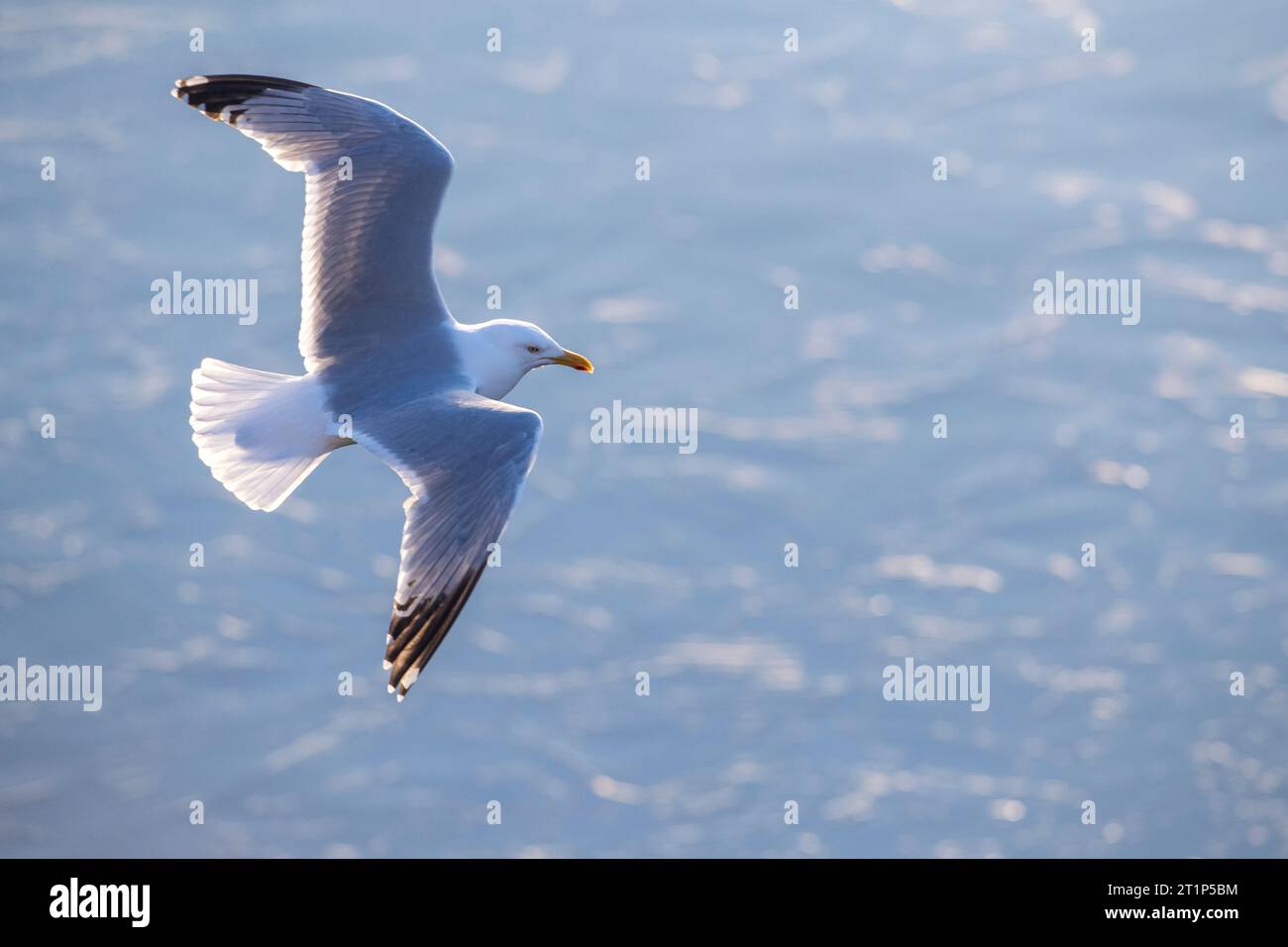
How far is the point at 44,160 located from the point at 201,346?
307 cm

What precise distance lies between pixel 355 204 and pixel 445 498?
1.31 m

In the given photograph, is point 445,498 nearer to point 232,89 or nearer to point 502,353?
point 502,353

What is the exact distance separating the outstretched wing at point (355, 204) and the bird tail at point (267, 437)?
23 cm

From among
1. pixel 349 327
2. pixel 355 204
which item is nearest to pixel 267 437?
pixel 349 327

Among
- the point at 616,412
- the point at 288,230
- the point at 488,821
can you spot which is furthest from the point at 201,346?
the point at 488,821

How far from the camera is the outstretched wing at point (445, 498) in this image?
5.52m

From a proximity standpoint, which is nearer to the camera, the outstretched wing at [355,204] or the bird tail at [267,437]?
the bird tail at [267,437]

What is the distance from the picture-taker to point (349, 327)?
6.50 metres

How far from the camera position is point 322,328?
6.53 m

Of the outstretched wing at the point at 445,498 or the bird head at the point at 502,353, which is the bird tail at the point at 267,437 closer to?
the outstretched wing at the point at 445,498

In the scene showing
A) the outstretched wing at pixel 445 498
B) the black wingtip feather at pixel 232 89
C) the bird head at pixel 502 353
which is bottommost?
the outstretched wing at pixel 445 498

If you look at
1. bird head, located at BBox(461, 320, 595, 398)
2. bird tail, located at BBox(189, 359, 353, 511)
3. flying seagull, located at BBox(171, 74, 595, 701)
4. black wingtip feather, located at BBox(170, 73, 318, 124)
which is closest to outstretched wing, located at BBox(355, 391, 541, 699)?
flying seagull, located at BBox(171, 74, 595, 701)

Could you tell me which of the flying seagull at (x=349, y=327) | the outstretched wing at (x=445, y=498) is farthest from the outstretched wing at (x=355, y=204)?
the outstretched wing at (x=445, y=498)

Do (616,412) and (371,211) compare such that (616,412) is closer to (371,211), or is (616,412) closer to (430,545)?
(371,211)
